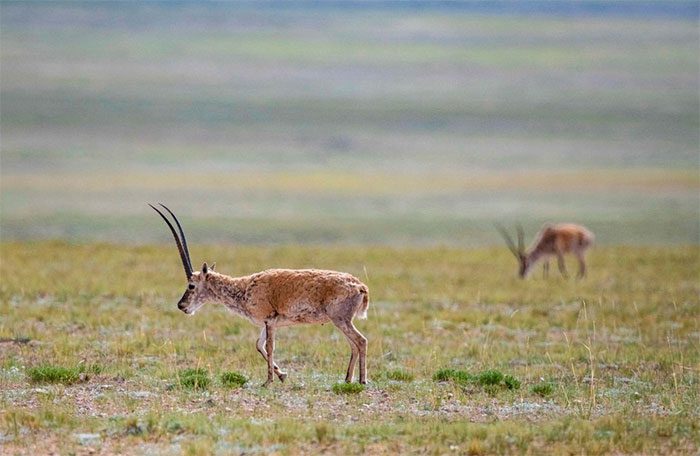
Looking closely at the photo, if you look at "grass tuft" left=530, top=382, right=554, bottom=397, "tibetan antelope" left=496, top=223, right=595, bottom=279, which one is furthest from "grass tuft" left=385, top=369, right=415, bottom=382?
"tibetan antelope" left=496, top=223, right=595, bottom=279

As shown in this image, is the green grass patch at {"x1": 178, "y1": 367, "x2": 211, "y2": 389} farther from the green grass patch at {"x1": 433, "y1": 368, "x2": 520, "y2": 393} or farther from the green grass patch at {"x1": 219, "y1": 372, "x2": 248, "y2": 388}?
the green grass patch at {"x1": 433, "y1": 368, "x2": 520, "y2": 393}

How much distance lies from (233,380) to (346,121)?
292 ft

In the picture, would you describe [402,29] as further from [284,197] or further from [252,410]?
[252,410]

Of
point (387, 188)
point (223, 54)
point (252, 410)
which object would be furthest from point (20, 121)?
point (252, 410)

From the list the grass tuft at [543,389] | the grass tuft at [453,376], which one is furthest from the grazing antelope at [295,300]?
the grass tuft at [543,389]

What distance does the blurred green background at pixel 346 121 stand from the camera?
56.2 metres

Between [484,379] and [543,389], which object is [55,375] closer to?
[484,379]

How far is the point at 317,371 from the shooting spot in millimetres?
13633

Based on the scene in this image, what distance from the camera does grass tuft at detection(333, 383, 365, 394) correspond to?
1202 centimetres

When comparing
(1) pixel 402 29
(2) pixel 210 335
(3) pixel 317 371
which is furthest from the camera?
(1) pixel 402 29

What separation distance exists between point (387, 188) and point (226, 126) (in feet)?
93.0

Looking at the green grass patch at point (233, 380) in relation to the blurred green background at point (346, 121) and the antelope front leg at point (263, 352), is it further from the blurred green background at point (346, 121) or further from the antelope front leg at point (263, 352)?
the blurred green background at point (346, 121)

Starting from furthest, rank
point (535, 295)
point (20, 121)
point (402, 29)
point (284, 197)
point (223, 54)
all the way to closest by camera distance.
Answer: point (402, 29)
point (223, 54)
point (20, 121)
point (284, 197)
point (535, 295)

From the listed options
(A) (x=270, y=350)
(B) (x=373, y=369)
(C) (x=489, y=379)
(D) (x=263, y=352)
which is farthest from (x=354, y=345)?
(C) (x=489, y=379)
